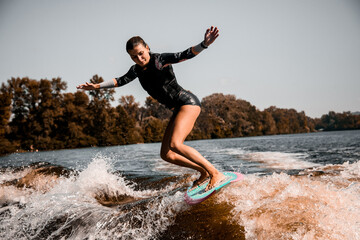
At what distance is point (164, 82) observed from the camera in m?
3.89

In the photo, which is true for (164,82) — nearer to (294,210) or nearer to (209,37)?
(209,37)

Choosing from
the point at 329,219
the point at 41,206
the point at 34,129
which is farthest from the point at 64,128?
the point at 329,219

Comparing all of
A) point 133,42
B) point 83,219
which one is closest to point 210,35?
point 133,42

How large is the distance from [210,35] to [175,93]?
3.32 ft

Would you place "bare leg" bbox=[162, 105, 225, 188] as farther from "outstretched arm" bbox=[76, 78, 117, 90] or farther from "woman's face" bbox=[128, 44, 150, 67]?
"outstretched arm" bbox=[76, 78, 117, 90]

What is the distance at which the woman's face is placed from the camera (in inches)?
146

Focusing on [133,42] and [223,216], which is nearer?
[223,216]

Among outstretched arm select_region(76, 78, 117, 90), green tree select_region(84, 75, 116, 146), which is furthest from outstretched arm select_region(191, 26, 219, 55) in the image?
green tree select_region(84, 75, 116, 146)

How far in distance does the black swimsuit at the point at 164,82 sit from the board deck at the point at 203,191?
1.25m

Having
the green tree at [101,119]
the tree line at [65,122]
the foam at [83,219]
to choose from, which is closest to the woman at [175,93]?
the foam at [83,219]

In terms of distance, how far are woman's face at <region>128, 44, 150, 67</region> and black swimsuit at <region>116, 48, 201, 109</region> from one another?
0.22 ft

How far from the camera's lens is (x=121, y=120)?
54.2 meters

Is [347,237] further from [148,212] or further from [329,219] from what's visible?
[148,212]

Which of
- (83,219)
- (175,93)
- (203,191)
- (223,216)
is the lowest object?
(83,219)
